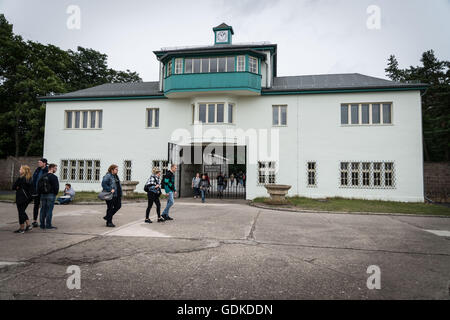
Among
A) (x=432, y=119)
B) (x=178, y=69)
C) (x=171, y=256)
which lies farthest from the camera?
(x=432, y=119)

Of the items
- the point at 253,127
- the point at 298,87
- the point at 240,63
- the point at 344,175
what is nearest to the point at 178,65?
the point at 240,63

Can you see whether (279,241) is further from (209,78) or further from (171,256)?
(209,78)

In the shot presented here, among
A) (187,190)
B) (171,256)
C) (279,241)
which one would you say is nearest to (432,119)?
(187,190)

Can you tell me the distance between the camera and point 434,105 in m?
30.0

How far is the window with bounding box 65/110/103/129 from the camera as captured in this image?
18875 mm

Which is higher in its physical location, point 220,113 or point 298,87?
point 298,87

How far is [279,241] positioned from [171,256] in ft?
8.99

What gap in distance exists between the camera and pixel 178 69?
17.3 m

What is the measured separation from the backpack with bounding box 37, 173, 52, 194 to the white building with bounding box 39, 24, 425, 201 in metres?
9.30

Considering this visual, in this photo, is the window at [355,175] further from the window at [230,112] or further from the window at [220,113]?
the window at [220,113]

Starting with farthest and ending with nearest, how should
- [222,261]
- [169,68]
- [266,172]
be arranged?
[169,68] → [266,172] → [222,261]

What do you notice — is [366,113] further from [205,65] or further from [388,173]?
[205,65]

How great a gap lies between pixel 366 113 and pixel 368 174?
13.3 feet

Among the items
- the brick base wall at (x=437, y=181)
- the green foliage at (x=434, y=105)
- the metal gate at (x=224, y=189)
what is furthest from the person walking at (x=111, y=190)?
the green foliage at (x=434, y=105)
